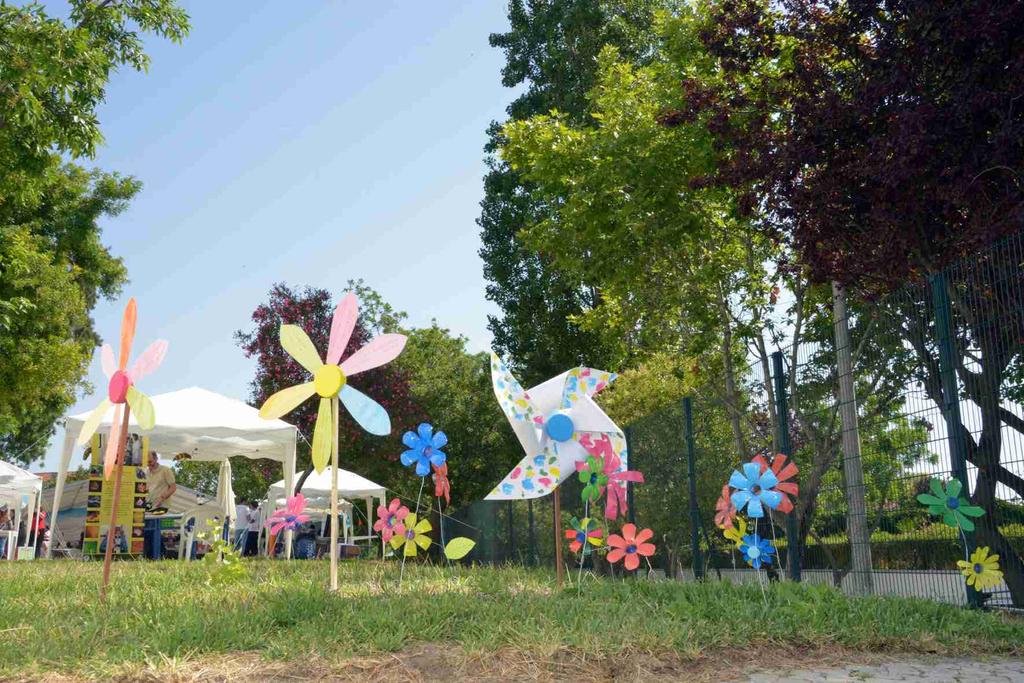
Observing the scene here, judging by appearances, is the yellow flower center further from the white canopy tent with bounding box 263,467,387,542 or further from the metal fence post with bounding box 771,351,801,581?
the white canopy tent with bounding box 263,467,387,542

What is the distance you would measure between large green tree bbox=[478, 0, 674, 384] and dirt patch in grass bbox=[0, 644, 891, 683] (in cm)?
1553

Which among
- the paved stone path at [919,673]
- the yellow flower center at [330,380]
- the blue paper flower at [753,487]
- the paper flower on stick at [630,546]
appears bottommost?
the paved stone path at [919,673]

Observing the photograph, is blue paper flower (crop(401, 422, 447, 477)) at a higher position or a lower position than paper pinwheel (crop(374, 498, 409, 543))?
higher

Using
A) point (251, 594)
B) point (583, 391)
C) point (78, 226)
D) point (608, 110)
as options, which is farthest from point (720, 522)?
point (78, 226)

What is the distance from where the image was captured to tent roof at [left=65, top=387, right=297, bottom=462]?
14.1 meters

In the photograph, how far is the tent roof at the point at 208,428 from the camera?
1414 centimetres

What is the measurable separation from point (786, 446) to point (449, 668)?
4305mm

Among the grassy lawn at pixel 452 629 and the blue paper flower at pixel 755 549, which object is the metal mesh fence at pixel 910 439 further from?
the grassy lawn at pixel 452 629

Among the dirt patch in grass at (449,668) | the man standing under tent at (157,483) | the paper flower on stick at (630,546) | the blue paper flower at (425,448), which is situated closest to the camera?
the dirt patch in grass at (449,668)

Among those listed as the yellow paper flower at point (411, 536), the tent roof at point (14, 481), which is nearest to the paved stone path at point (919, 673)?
the yellow paper flower at point (411, 536)

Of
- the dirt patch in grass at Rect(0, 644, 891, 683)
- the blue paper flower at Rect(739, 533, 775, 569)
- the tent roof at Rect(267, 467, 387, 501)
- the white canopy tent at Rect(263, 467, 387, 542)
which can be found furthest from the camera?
the tent roof at Rect(267, 467, 387, 501)

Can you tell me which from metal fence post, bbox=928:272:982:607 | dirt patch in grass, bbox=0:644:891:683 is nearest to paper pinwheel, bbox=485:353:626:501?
metal fence post, bbox=928:272:982:607

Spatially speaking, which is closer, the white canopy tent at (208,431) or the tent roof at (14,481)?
the white canopy tent at (208,431)

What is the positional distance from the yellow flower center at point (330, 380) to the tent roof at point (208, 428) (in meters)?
8.39
